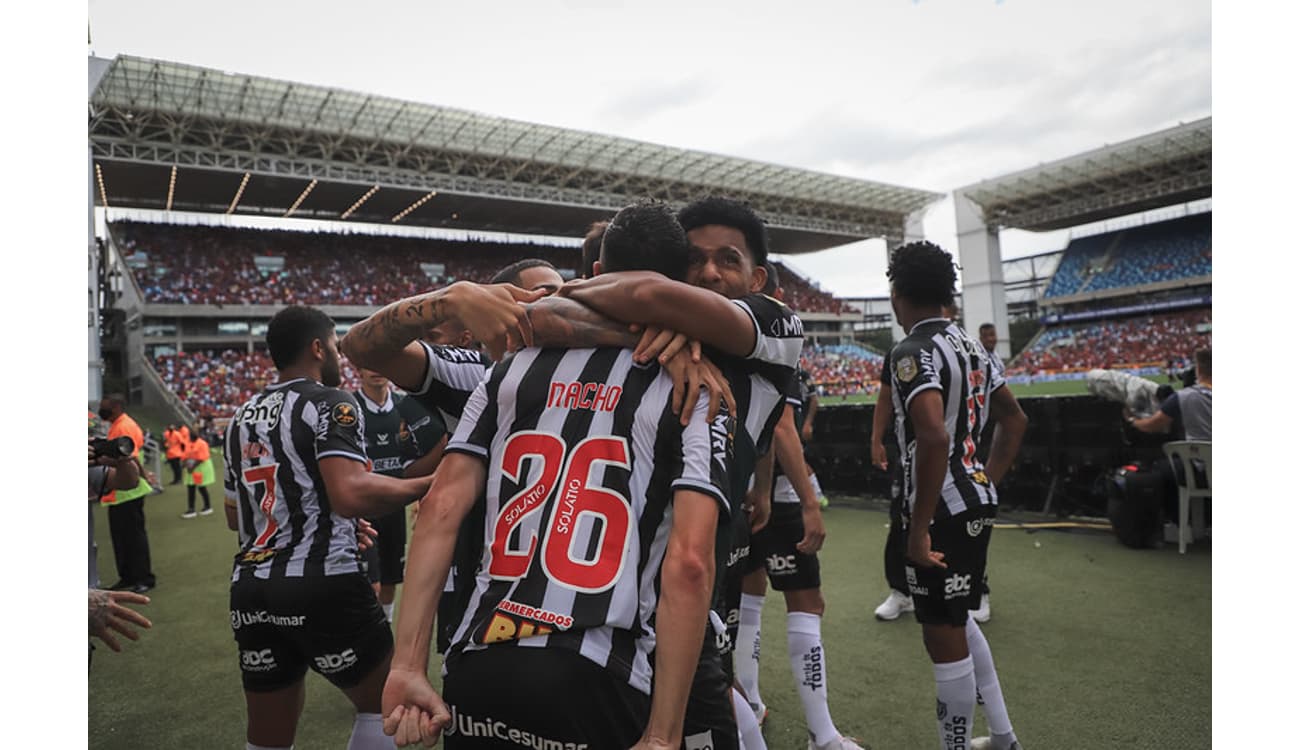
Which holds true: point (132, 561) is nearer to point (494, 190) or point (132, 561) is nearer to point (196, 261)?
point (494, 190)

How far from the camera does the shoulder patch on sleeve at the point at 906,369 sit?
2779 millimetres

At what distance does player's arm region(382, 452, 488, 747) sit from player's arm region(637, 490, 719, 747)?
400mm

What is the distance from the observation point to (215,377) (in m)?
32.2

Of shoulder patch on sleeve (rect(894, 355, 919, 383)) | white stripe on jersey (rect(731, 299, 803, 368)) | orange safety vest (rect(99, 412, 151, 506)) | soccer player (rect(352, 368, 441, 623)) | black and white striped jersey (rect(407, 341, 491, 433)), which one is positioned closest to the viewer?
white stripe on jersey (rect(731, 299, 803, 368))

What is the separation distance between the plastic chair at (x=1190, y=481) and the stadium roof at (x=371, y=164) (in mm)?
20674

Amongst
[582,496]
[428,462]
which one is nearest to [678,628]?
[582,496]

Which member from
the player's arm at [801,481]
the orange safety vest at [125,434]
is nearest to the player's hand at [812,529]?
the player's arm at [801,481]

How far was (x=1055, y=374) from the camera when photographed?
41.6 meters

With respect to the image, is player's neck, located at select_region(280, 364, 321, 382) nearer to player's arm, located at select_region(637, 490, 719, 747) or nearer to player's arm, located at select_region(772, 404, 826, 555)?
player's arm, located at select_region(772, 404, 826, 555)

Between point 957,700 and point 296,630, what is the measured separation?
250 cm

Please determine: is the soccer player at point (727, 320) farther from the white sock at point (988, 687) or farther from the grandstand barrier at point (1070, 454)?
the grandstand barrier at point (1070, 454)

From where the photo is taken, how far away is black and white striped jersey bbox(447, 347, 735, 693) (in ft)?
4.14

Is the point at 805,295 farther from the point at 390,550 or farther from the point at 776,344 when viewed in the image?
the point at 776,344

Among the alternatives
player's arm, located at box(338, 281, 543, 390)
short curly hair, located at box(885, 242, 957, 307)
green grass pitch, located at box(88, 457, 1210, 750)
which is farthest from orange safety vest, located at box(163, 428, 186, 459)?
short curly hair, located at box(885, 242, 957, 307)
